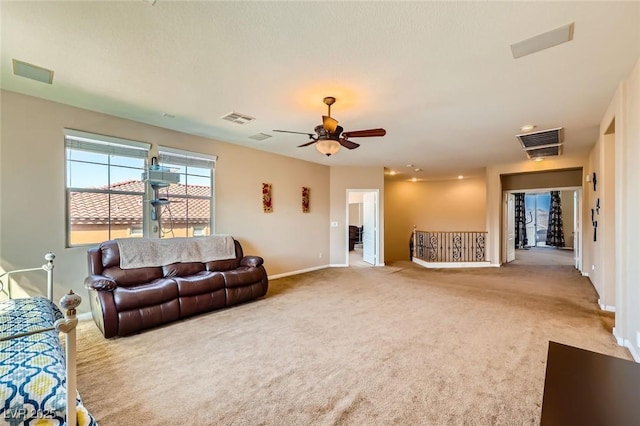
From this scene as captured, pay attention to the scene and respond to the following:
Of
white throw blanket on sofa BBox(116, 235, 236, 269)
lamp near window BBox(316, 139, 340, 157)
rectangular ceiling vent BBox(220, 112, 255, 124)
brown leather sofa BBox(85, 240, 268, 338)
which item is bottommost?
brown leather sofa BBox(85, 240, 268, 338)

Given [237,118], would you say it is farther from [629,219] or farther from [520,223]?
[520,223]

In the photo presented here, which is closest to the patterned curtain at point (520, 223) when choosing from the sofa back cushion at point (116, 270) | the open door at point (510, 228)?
the open door at point (510, 228)

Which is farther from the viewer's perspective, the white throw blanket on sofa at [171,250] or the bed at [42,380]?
the white throw blanket on sofa at [171,250]

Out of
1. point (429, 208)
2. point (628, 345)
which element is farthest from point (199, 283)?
point (429, 208)

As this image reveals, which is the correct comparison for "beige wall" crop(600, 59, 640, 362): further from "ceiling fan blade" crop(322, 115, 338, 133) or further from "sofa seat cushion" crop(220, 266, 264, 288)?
"sofa seat cushion" crop(220, 266, 264, 288)

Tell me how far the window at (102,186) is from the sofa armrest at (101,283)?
0.94 m

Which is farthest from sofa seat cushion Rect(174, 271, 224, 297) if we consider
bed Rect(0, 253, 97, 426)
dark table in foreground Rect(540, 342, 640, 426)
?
dark table in foreground Rect(540, 342, 640, 426)

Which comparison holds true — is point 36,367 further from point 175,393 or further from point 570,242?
point 570,242

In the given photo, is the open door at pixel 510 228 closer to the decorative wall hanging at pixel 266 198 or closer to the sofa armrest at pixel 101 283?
the decorative wall hanging at pixel 266 198

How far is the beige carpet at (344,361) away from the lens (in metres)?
1.97

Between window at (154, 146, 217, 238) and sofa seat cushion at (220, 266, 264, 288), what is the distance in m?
1.20

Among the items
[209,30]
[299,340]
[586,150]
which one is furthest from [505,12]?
[586,150]

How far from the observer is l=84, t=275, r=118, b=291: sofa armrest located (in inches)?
126

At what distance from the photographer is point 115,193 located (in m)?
4.18
